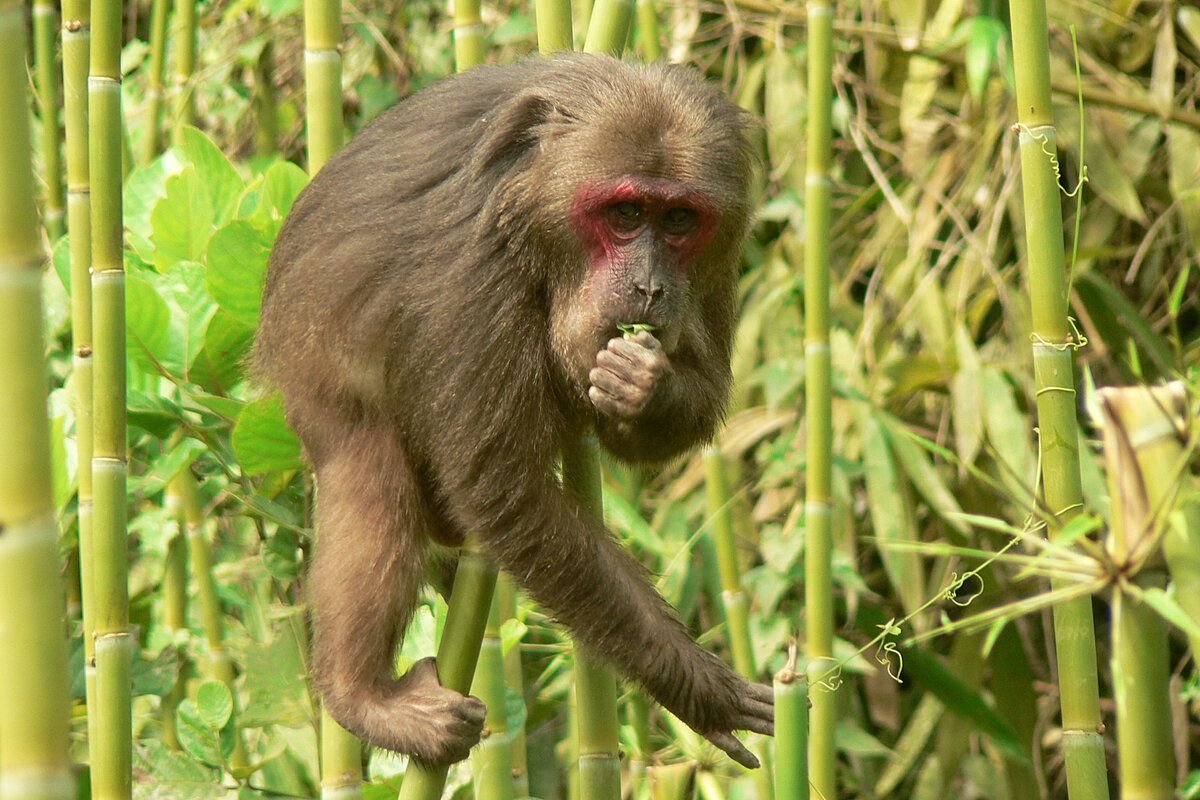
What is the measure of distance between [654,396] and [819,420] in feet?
1.29

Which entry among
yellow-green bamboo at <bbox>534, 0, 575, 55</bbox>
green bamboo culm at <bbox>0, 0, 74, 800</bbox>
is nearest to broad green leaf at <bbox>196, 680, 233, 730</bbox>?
yellow-green bamboo at <bbox>534, 0, 575, 55</bbox>

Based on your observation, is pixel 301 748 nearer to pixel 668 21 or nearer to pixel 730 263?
pixel 730 263

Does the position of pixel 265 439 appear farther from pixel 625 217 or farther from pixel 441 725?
pixel 625 217

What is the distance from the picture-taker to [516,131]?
2.81 metres

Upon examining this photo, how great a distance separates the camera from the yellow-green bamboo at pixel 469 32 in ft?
8.66

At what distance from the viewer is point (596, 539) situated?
9.12 ft

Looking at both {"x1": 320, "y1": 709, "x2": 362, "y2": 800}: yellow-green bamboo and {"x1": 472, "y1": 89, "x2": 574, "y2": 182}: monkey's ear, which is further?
{"x1": 472, "y1": 89, "x2": 574, "y2": 182}: monkey's ear

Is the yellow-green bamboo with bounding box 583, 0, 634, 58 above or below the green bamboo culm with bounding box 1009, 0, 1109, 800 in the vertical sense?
above

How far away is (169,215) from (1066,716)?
212cm

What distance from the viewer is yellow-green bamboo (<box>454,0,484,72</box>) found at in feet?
8.66

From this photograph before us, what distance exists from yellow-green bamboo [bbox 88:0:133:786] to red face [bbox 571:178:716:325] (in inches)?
34.0

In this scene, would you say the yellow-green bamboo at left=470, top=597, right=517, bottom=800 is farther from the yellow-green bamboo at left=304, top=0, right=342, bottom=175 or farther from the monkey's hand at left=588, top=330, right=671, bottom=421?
the yellow-green bamboo at left=304, top=0, right=342, bottom=175

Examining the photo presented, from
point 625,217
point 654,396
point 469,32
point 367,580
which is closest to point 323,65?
point 469,32

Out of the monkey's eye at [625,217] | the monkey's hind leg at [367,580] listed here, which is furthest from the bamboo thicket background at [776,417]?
the monkey's eye at [625,217]
